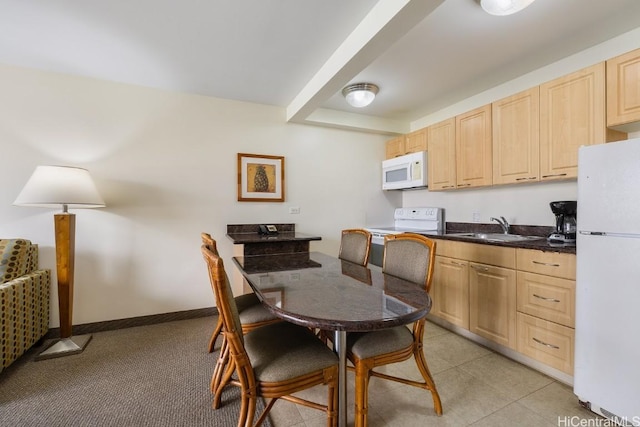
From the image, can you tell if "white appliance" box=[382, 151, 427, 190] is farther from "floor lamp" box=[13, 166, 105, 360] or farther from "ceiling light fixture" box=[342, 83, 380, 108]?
"floor lamp" box=[13, 166, 105, 360]

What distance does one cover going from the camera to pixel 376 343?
1.37m

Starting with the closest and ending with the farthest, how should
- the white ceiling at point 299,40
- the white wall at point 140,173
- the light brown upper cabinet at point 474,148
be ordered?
the white ceiling at point 299,40 < the white wall at point 140,173 < the light brown upper cabinet at point 474,148

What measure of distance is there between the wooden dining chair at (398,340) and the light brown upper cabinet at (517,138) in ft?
4.57

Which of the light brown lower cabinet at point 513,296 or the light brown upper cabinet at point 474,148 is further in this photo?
the light brown upper cabinet at point 474,148

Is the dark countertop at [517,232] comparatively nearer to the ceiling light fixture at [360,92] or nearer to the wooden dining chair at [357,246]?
the wooden dining chair at [357,246]

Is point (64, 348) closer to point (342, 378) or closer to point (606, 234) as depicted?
point (342, 378)

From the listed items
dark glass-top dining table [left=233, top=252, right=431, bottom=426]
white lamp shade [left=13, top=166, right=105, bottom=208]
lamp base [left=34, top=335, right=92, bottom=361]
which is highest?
white lamp shade [left=13, top=166, right=105, bottom=208]

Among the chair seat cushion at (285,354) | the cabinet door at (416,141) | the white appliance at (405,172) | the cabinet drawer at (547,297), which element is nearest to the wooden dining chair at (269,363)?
the chair seat cushion at (285,354)

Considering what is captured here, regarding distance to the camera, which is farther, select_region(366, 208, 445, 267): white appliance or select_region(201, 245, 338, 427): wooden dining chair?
select_region(366, 208, 445, 267): white appliance

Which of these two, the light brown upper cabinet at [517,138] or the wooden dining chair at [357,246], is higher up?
the light brown upper cabinet at [517,138]

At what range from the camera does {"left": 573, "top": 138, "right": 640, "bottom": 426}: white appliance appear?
4.52 ft

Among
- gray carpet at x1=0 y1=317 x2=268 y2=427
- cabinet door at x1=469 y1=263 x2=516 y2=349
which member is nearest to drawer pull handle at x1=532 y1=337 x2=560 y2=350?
cabinet door at x1=469 y1=263 x2=516 y2=349

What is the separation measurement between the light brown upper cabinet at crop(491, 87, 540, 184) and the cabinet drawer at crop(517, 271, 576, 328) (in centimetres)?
86

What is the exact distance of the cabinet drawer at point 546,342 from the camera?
1.76 meters
